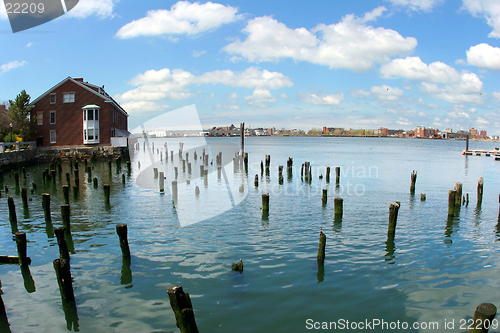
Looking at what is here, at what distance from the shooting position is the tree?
50.5 metres

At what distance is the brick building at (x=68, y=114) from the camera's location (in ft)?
175

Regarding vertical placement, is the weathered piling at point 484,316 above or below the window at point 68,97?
below

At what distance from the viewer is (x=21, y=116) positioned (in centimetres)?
5075

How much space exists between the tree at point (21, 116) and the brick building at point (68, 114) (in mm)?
1499

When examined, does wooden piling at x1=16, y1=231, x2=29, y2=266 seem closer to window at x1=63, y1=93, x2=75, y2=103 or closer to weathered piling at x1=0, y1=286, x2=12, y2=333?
weathered piling at x1=0, y1=286, x2=12, y2=333

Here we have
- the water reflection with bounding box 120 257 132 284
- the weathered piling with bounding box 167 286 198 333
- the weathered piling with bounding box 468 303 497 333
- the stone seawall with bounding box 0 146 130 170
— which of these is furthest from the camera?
the stone seawall with bounding box 0 146 130 170

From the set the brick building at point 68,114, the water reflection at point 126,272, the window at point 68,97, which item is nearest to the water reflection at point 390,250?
the water reflection at point 126,272

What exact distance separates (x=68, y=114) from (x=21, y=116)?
6.16m

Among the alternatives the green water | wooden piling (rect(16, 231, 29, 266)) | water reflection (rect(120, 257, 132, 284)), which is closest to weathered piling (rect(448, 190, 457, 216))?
the green water

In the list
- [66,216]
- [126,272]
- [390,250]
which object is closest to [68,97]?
[66,216]

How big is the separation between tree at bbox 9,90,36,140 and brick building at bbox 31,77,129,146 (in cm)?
150

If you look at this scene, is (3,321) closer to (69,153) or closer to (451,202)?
(451,202)

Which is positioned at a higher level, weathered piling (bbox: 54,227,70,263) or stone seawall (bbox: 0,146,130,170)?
stone seawall (bbox: 0,146,130,170)

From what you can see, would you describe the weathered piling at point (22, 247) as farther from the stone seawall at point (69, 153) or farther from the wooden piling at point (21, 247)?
the stone seawall at point (69, 153)
